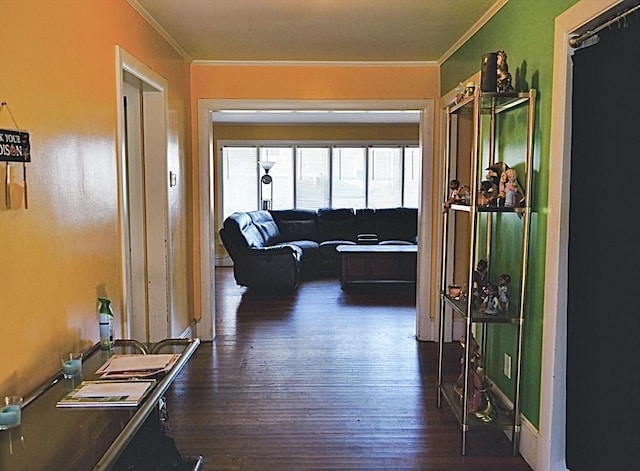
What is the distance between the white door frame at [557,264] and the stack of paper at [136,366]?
62.6 inches

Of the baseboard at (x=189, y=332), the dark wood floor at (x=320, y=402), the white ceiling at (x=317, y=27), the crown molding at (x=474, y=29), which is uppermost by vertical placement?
the white ceiling at (x=317, y=27)

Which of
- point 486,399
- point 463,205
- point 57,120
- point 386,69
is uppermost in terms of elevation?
point 386,69

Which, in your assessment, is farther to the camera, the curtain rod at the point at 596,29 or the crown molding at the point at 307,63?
the crown molding at the point at 307,63

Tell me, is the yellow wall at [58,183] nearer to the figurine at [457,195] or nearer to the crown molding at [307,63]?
the crown molding at [307,63]

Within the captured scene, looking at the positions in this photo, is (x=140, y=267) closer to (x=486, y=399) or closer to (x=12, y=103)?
(x=12, y=103)

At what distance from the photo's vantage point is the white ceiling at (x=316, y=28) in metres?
3.12

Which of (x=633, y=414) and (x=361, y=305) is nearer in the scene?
(x=633, y=414)

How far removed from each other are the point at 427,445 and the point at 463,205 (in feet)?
4.10

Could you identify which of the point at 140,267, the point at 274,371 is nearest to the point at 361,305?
the point at 274,371

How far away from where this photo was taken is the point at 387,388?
3.61 metres

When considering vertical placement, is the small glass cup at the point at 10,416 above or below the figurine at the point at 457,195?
below

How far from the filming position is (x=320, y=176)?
375 inches

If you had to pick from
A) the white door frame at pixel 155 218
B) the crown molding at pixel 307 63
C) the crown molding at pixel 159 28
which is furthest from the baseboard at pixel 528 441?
the crown molding at pixel 159 28

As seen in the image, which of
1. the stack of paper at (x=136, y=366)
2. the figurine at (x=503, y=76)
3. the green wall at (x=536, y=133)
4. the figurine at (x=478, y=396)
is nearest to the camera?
the stack of paper at (x=136, y=366)
